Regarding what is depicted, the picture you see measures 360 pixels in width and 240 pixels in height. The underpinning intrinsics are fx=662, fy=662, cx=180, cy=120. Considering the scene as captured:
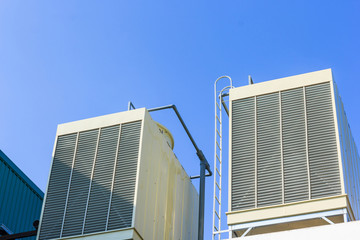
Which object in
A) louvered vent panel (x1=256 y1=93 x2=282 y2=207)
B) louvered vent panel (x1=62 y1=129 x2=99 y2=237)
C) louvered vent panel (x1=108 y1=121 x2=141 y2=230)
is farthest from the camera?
louvered vent panel (x1=62 y1=129 x2=99 y2=237)

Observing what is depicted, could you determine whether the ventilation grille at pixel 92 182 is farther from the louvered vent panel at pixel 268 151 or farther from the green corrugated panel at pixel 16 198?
the green corrugated panel at pixel 16 198

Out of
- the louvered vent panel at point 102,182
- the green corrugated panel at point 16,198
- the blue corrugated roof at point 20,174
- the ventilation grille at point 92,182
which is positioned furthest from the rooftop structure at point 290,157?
the green corrugated panel at point 16,198

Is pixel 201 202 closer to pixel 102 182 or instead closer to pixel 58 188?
pixel 102 182

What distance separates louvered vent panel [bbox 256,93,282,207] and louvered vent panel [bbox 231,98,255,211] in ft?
0.56

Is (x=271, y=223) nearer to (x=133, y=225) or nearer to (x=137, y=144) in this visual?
(x=133, y=225)

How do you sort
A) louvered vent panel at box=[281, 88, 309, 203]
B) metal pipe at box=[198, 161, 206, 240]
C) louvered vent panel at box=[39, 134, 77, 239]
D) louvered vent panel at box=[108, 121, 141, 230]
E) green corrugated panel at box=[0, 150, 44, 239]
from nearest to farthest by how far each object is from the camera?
louvered vent panel at box=[281, 88, 309, 203] → louvered vent panel at box=[108, 121, 141, 230] → louvered vent panel at box=[39, 134, 77, 239] → metal pipe at box=[198, 161, 206, 240] → green corrugated panel at box=[0, 150, 44, 239]

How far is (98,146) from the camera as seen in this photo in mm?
18141

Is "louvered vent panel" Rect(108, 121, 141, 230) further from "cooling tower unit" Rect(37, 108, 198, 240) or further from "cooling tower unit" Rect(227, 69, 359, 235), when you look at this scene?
"cooling tower unit" Rect(227, 69, 359, 235)

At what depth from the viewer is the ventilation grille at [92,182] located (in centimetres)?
1677

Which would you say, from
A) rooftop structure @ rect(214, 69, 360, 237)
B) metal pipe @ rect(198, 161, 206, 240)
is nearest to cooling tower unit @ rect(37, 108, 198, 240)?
metal pipe @ rect(198, 161, 206, 240)

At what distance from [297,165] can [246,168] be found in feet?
4.14

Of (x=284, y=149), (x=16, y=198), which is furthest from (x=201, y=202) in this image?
(x=16, y=198)

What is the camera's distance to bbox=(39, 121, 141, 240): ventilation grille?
55.0ft

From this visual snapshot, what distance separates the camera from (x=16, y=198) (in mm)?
25219
